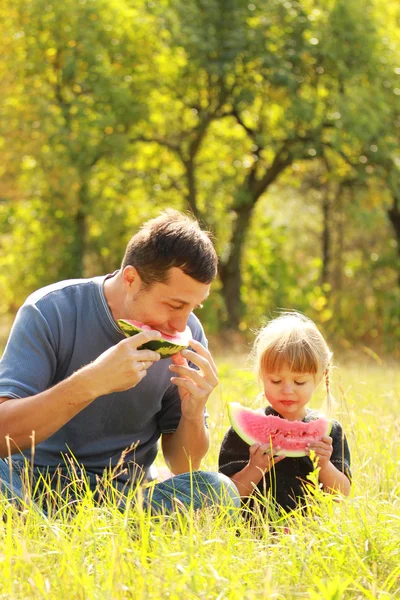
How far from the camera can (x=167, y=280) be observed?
3.73 metres

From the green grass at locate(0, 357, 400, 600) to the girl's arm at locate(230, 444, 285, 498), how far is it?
34 centimetres

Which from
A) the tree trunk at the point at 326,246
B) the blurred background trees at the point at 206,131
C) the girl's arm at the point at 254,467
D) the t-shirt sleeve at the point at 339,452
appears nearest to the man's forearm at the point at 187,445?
the girl's arm at the point at 254,467

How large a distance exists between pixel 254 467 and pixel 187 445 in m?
0.32

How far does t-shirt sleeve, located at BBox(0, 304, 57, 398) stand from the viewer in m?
3.63

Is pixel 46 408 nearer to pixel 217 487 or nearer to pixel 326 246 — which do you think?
pixel 217 487

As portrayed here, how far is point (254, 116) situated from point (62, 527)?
17.5m

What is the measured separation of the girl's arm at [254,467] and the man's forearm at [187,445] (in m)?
0.22

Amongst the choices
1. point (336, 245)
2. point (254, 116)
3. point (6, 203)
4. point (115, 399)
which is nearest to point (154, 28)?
point (254, 116)

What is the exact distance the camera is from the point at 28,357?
371 cm

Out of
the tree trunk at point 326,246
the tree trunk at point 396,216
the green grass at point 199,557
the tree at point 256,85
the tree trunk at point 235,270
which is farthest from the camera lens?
the tree trunk at point 326,246

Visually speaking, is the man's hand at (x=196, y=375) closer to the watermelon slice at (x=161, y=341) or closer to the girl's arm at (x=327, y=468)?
the watermelon slice at (x=161, y=341)

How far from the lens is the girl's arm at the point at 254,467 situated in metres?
3.87

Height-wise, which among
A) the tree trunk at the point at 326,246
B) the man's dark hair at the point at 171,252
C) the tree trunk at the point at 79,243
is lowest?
the tree trunk at the point at 326,246

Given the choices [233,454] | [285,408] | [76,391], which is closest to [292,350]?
[285,408]
